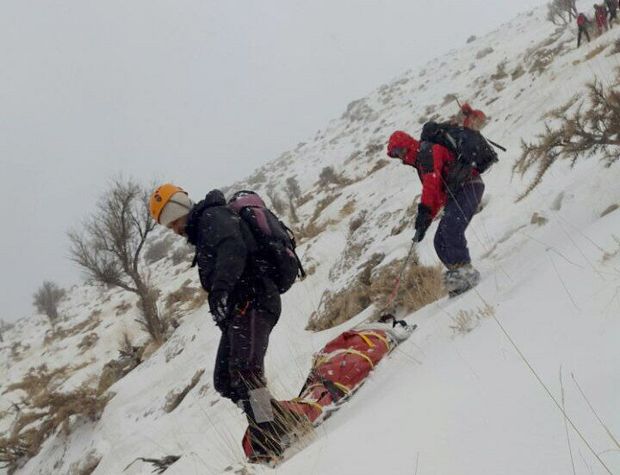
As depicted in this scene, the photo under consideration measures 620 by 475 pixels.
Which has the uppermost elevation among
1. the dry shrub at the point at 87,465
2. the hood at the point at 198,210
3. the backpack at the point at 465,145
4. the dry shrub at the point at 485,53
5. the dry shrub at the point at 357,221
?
the dry shrub at the point at 485,53

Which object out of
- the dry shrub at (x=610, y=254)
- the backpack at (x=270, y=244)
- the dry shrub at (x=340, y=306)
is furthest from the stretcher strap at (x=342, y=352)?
the dry shrub at (x=340, y=306)

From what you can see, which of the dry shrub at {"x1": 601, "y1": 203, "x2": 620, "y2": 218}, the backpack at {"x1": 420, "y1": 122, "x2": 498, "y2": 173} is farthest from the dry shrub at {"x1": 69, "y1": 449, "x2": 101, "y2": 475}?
the dry shrub at {"x1": 601, "y1": 203, "x2": 620, "y2": 218}

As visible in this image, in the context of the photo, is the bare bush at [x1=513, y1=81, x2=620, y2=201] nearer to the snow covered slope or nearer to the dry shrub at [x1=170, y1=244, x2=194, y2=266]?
the snow covered slope

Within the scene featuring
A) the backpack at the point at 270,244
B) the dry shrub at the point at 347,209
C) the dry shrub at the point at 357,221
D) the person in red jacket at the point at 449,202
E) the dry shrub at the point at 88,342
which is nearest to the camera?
the backpack at the point at 270,244

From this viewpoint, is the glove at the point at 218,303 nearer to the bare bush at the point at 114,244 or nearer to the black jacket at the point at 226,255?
the black jacket at the point at 226,255

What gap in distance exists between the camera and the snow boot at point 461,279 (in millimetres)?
3768

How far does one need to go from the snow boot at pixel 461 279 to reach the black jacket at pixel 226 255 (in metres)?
1.52

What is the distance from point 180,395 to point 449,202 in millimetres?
5619

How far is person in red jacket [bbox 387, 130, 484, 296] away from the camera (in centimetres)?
389

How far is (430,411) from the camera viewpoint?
160 centimetres

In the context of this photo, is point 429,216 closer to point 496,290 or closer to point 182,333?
point 496,290

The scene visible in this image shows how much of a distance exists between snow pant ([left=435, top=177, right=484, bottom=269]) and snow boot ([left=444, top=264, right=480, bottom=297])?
0.23ft

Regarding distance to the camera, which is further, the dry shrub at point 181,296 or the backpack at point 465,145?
the dry shrub at point 181,296

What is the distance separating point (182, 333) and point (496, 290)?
8.67 m
